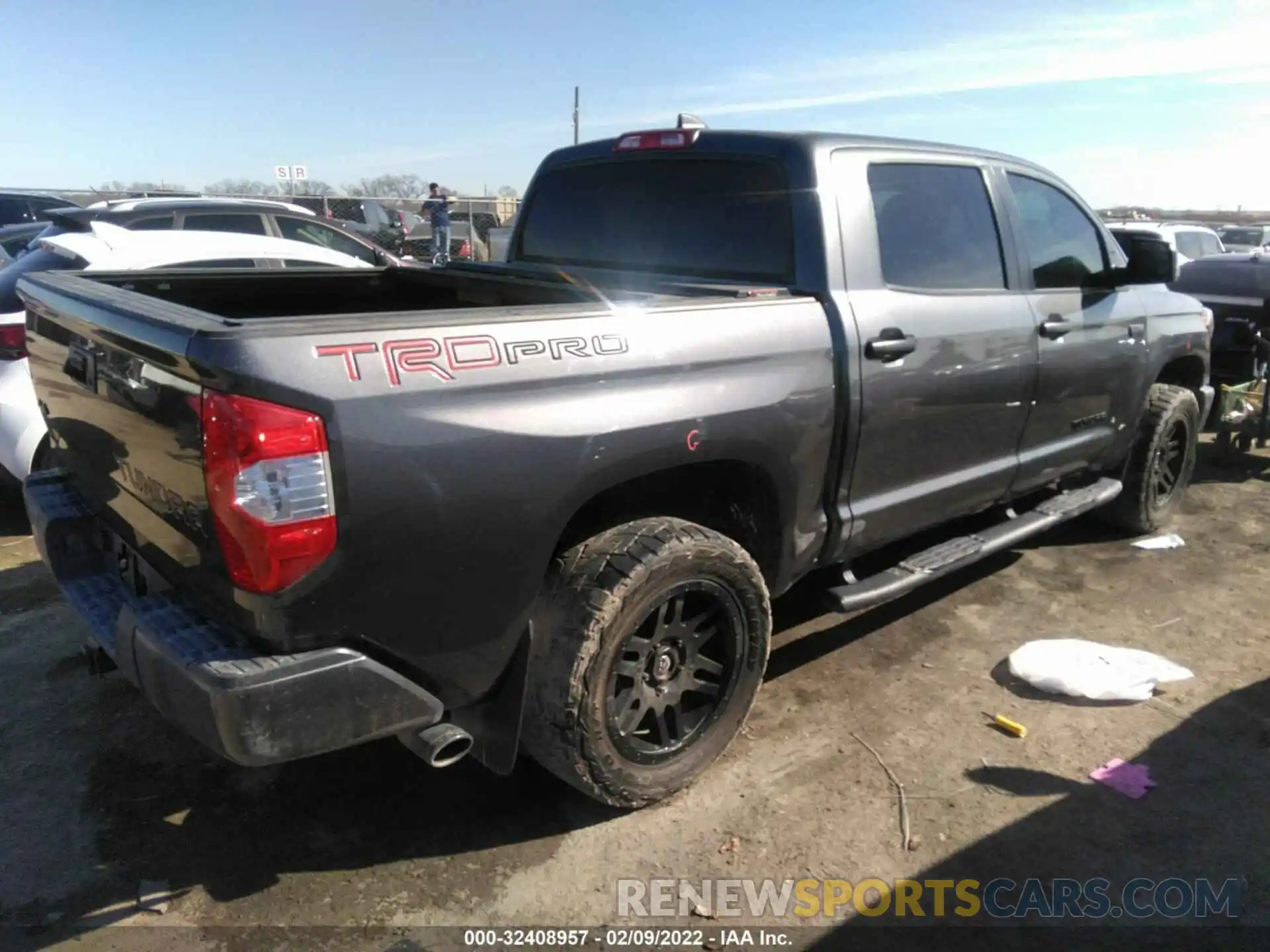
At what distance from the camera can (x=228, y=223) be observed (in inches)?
359

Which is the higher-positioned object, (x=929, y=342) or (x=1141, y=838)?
(x=929, y=342)

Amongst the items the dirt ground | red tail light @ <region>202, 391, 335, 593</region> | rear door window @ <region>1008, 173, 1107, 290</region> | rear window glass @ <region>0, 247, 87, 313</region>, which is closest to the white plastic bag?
the dirt ground

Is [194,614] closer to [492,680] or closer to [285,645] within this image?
[285,645]

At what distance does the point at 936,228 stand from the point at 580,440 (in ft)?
6.77

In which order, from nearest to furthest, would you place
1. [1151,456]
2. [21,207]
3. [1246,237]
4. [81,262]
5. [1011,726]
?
[1011,726]
[1151,456]
[81,262]
[21,207]
[1246,237]

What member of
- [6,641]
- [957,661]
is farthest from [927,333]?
[6,641]

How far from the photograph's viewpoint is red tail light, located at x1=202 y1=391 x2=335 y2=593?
79.0 inches

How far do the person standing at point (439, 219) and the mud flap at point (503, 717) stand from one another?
1541cm

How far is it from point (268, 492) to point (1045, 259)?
11.9 feet

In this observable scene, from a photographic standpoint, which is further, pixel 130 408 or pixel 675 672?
pixel 675 672

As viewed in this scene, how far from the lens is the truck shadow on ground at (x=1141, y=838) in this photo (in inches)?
101

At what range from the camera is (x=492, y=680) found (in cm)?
255

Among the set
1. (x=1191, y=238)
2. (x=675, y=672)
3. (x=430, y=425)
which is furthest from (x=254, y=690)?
(x=1191, y=238)

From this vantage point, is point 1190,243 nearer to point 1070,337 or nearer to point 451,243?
point 1070,337
